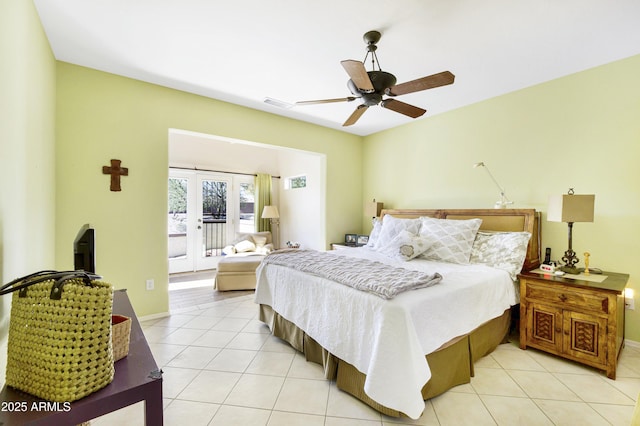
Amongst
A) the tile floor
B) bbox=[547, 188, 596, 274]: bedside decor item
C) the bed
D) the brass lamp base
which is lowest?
the tile floor

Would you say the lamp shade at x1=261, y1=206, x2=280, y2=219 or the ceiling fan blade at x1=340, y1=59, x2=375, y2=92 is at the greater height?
the ceiling fan blade at x1=340, y1=59, x2=375, y2=92

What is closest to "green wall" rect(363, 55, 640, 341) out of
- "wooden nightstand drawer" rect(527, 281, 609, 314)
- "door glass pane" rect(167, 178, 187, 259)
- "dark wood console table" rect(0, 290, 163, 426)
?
"wooden nightstand drawer" rect(527, 281, 609, 314)

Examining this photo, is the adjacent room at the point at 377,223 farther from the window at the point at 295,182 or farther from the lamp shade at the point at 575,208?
the window at the point at 295,182

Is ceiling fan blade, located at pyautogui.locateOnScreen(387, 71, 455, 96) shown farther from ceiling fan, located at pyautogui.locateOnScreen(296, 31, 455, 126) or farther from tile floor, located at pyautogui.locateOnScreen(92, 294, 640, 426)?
tile floor, located at pyautogui.locateOnScreen(92, 294, 640, 426)

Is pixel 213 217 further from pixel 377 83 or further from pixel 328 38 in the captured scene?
pixel 377 83

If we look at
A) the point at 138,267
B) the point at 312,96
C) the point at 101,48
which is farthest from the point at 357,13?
the point at 138,267

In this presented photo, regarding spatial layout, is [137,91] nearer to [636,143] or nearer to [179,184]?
[179,184]

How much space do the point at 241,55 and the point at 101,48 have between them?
1.22m

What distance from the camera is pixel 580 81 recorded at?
108 inches

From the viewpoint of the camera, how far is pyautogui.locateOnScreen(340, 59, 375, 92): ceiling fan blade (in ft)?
5.68

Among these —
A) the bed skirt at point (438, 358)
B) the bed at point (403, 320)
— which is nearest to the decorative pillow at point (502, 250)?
the bed at point (403, 320)

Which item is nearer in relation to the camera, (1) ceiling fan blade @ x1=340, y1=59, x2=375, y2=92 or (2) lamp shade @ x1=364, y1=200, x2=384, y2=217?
(1) ceiling fan blade @ x1=340, y1=59, x2=375, y2=92

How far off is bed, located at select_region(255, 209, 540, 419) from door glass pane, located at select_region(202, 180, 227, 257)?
341cm

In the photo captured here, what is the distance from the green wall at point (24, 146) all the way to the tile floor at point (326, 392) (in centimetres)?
110
